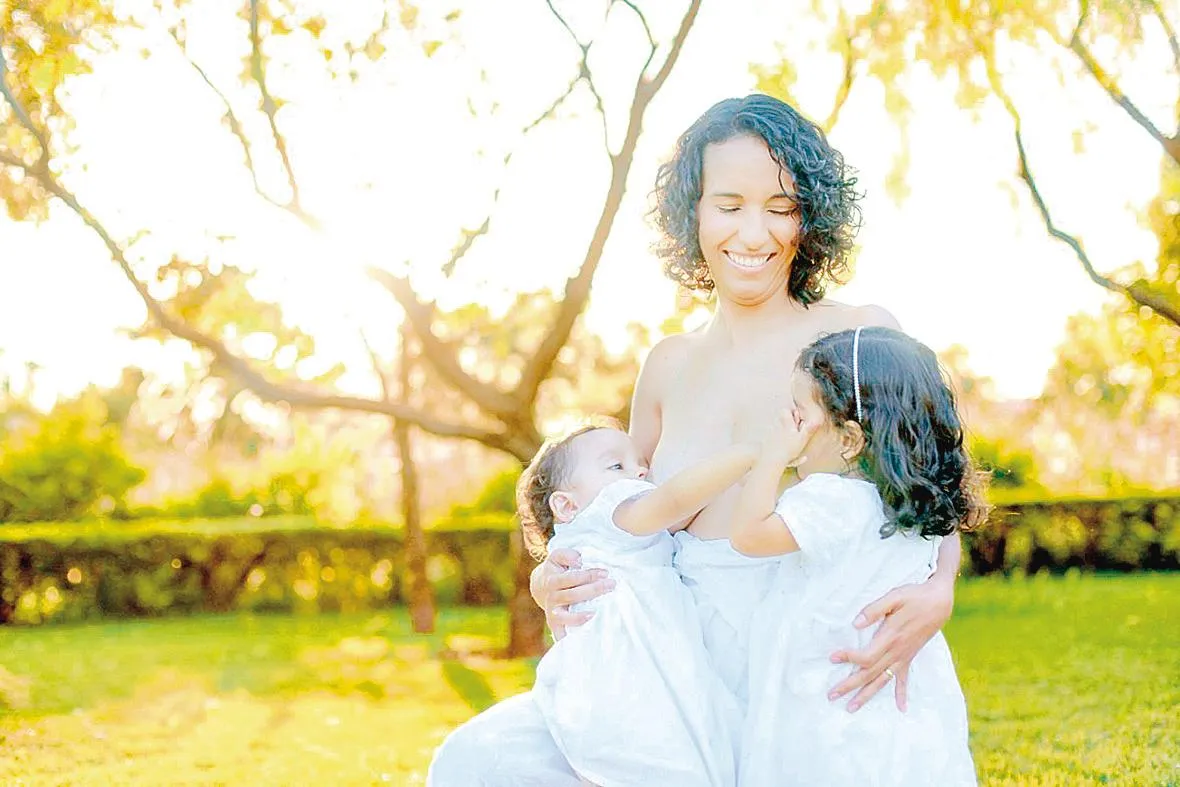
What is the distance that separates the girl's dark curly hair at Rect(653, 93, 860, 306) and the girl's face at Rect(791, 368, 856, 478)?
0.41 metres

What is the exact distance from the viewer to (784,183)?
2938 mm

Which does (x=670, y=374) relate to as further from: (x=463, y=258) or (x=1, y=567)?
(x=1, y=567)

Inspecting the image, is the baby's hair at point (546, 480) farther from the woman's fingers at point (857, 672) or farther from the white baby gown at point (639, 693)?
the woman's fingers at point (857, 672)

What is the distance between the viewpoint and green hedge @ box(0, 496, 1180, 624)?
14.9 metres

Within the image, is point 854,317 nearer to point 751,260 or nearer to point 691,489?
point 751,260

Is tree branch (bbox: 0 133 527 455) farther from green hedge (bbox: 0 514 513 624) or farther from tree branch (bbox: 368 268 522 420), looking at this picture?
green hedge (bbox: 0 514 513 624)

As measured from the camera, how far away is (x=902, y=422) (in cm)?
267

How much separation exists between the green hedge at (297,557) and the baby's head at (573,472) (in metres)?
12.0

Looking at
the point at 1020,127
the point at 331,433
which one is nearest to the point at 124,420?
the point at 331,433

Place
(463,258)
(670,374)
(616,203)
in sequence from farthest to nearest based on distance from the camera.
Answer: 1. (463,258)
2. (616,203)
3. (670,374)

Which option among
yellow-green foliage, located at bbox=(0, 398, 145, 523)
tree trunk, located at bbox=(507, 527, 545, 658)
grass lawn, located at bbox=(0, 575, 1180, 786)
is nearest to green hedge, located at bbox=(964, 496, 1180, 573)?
grass lawn, located at bbox=(0, 575, 1180, 786)

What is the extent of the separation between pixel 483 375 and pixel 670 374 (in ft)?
55.8

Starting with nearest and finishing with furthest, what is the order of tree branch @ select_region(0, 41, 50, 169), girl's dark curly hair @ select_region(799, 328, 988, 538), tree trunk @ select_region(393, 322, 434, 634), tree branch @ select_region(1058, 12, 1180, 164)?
girl's dark curly hair @ select_region(799, 328, 988, 538)
tree branch @ select_region(0, 41, 50, 169)
tree branch @ select_region(1058, 12, 1180, 164)
tree trunk @ select_region(393, 322, 434, 634)

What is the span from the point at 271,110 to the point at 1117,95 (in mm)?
5522
